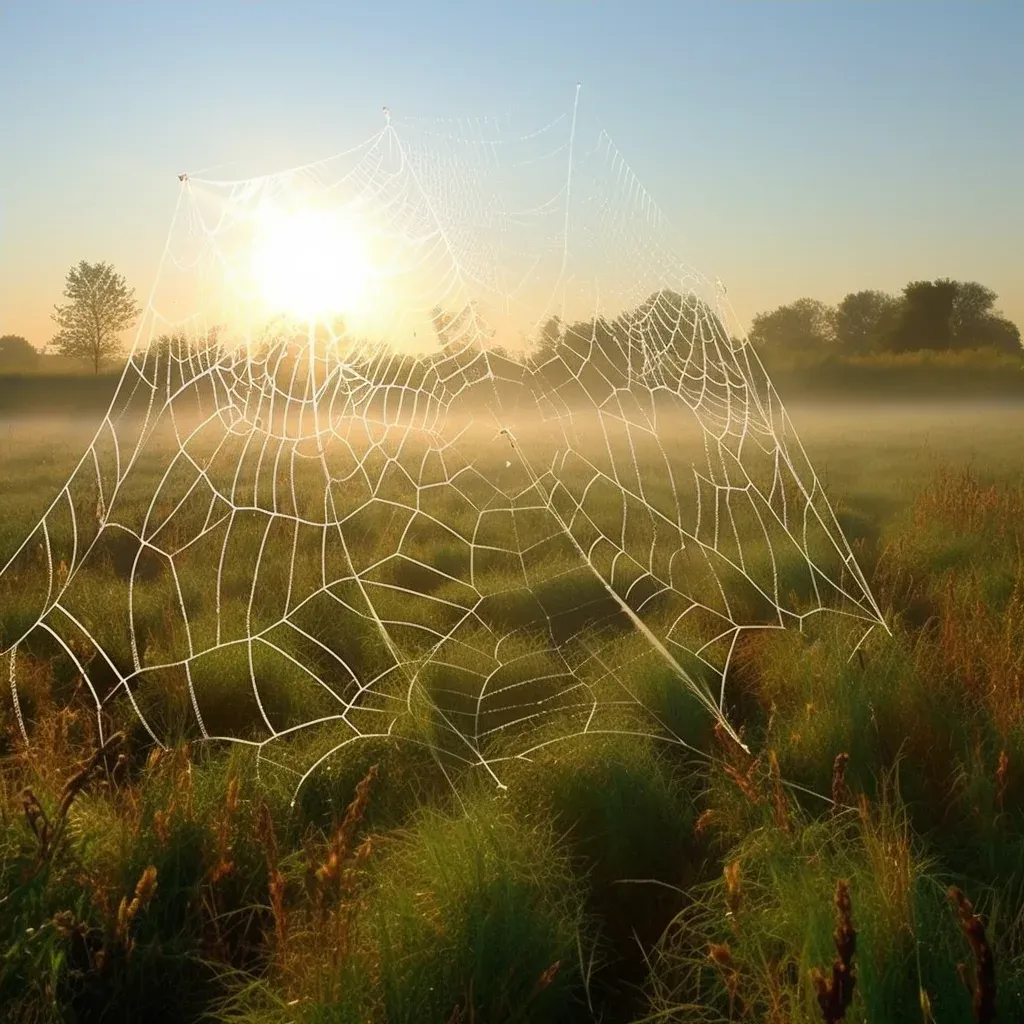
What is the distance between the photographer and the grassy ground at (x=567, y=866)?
2.01 meters

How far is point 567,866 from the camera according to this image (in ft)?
8.78

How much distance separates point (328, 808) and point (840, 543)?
3825 mm

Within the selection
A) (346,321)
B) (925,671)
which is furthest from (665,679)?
(346,321)

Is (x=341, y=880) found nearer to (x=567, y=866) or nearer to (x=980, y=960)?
(x=567, y=866)

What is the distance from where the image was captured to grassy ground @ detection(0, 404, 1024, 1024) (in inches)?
79.3

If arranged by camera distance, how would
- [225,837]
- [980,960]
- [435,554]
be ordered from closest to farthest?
1. [980,960]
2. [225,837]
3. [435,554]

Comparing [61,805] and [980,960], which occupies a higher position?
[980,960]

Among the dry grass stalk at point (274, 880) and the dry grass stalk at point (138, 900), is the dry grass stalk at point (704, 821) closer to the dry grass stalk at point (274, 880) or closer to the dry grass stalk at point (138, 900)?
the dry grass stalk at point (274, 880)

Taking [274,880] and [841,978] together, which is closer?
[841,978]

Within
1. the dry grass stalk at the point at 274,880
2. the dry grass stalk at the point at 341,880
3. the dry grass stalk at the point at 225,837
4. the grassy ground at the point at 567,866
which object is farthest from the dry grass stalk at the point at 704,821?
the dry grass stalk at the point at 225,837

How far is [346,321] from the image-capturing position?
4082 millimetres

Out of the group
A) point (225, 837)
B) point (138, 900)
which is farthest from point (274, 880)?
point (225, 837)

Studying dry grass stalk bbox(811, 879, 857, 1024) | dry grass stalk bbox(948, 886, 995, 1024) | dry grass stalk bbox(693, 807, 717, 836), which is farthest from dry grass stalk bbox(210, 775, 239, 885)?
dry grass stalk bbox(948, 886, 995, 1024)

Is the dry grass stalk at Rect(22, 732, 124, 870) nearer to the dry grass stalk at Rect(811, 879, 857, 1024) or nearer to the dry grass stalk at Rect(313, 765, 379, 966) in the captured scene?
the dry grass stalk at Rect(313, 765, 379, 966)
